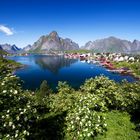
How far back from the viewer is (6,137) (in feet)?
55.1

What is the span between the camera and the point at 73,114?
24672 mm

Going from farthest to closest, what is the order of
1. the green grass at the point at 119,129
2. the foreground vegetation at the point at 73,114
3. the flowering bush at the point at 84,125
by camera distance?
the green grass at the point at 119,129 → the flowering bush at the point at 84,125 → the foreground vegetation at the point at 73,114

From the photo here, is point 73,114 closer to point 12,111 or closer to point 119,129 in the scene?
point 119,129

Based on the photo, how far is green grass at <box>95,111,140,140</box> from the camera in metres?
25.4

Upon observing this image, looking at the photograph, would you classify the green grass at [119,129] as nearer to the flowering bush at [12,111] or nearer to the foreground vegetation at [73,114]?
the foreground vegetation at [73,114]

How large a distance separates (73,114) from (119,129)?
689 cm

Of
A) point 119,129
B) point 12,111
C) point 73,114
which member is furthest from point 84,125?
point 12,111

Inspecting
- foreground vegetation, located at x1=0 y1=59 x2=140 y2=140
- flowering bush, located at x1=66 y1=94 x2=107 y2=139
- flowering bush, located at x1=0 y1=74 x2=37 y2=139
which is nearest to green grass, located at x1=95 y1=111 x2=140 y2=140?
foreground vegetation, located at x1=0 y1=59 x2=140 y2=140

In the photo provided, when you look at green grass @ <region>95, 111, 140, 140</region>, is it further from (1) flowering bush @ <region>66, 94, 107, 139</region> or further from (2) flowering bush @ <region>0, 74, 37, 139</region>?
(2) flowering bush @ <region>0, 74, 37, 139</region>

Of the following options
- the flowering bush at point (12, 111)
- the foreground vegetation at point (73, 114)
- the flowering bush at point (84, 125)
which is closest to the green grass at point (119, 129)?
the foreground vegetation at point (73, 114)

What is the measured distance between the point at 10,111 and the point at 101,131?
41.2 ft

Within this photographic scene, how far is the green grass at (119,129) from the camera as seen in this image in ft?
83.2

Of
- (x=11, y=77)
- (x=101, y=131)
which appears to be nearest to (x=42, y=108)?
(x=101, y=131)

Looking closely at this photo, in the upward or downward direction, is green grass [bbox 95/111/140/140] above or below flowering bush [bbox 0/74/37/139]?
below
